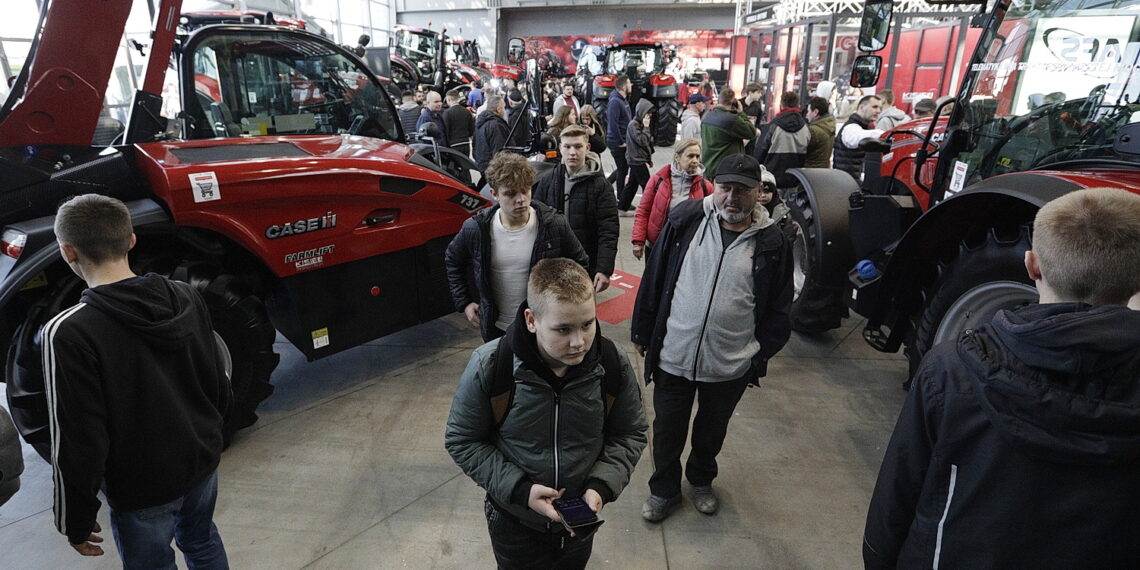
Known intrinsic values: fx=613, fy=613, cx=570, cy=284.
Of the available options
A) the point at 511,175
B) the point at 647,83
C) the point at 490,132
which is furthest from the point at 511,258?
the point at 647,83

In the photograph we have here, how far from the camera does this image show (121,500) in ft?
5.93

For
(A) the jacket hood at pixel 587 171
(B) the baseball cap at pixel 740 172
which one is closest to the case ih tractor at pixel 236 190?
(A) the jacket hood at pixel 587 171

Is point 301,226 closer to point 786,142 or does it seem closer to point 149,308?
point 149,308

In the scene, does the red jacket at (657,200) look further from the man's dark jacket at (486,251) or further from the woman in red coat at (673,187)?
the man's dark jacket at (486,251)

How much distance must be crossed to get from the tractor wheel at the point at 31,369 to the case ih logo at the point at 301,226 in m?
0.84

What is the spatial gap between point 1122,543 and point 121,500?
8.09 feet

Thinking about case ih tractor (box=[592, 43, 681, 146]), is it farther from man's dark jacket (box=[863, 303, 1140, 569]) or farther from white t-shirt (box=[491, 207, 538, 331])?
man's dark jacket (box=[863, 303, 1140, 569])

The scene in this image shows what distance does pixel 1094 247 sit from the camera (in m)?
1.17

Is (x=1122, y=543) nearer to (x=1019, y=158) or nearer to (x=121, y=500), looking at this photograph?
(x=1019, y=158)

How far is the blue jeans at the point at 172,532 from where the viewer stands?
6.11 feet

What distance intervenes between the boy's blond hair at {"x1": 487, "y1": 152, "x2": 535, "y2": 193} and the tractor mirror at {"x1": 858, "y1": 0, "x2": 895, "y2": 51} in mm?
2076

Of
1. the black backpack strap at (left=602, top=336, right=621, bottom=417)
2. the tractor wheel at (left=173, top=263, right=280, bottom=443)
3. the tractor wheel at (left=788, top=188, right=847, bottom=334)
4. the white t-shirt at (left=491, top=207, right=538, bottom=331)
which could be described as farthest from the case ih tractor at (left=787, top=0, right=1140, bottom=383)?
the tractor wheel at (left=173, top=263, right=280, bottom=443)

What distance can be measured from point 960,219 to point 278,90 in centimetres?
399

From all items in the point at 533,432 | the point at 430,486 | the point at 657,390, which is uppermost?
the point at 533,432
